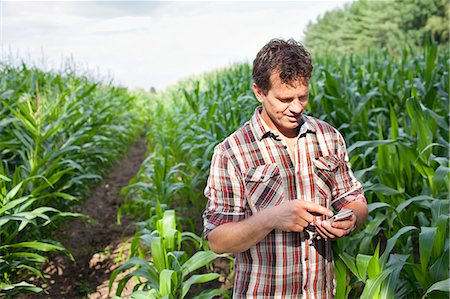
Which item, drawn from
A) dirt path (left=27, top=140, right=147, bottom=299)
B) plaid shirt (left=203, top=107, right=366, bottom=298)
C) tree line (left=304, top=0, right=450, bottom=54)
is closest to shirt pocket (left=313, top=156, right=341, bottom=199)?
plaid shirt (left=203, top=107, right=366, bottom=298)

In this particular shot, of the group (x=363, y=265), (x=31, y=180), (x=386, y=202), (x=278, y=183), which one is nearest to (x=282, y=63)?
(x=278, y=183)

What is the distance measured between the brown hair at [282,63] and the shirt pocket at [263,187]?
0.21 metres

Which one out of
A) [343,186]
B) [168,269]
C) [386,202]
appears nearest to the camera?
[343,186]

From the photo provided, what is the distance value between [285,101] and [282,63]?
0.32 ft

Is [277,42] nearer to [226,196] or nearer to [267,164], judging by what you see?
[267,164]

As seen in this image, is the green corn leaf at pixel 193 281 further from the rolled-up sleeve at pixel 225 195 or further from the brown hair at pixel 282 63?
the brown hair at pixel 282 63

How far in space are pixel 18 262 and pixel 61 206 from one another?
4.63 feet

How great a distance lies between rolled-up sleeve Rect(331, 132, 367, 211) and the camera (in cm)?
145

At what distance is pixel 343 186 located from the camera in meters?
1.46

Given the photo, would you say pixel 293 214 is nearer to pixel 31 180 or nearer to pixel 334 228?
pixel 334 228

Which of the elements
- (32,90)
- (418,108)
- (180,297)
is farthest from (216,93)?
(180,297)

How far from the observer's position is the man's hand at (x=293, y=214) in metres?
1.20

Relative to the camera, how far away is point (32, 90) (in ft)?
17.4

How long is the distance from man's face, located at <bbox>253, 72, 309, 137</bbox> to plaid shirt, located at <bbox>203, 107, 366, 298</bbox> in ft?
0.22
